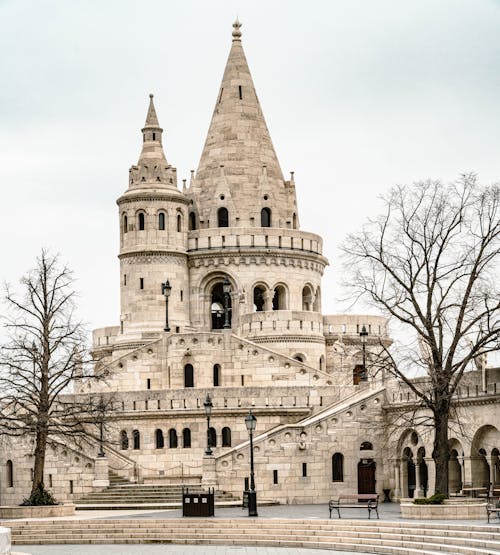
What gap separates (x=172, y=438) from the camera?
194ft

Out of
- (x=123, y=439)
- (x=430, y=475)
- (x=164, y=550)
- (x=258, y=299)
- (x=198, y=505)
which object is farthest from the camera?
(x=258, y=299)

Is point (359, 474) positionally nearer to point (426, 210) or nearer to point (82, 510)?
point (82, 510)

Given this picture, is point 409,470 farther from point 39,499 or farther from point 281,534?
point 281,534

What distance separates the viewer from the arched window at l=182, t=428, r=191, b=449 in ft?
193

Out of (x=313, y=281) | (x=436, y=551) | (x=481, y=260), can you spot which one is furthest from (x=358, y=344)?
(x=436, y=551)

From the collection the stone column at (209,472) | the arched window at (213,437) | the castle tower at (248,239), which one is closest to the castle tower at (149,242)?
the castle tower at (248,239)

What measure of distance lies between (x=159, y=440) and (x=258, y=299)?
16490 millimetres

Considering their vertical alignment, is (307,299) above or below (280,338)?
above

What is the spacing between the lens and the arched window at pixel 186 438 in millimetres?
58812

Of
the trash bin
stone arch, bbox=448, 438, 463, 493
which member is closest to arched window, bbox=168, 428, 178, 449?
stone arch, bbox=448, 438, 463, 493

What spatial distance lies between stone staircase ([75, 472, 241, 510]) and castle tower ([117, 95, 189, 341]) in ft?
50.2

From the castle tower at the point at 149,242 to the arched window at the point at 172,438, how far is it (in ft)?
35.7

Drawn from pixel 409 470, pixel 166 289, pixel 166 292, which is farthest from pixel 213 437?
pixel 166 289

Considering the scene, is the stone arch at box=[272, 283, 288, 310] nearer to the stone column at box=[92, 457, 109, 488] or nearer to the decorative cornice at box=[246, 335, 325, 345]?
the decorative cornice at box=[246, 335, 325, 345]
